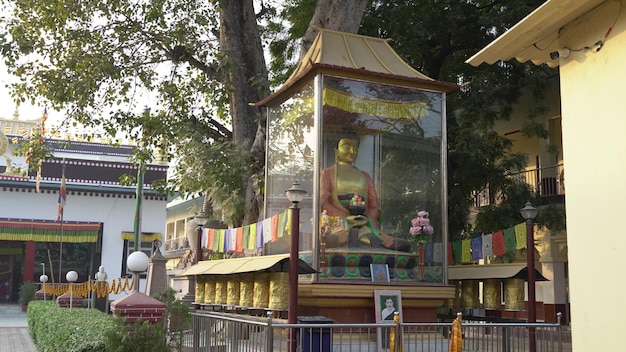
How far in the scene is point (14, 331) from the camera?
20719mm

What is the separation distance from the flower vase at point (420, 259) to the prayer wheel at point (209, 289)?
13.6 ft

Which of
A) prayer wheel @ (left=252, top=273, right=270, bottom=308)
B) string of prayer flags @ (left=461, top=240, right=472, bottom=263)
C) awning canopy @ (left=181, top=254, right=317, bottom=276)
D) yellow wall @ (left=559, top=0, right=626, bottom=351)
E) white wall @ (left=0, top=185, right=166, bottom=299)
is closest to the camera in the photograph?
yellow wall @ (left=559, top=0, right=626, bottom=351)

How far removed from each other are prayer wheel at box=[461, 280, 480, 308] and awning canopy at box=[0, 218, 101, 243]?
2214 centimetres

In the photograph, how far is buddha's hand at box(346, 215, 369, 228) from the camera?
12289 millimetres

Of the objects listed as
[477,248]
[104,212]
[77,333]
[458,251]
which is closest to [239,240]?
[458,251]

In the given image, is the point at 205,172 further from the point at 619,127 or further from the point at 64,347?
the point at 619,127

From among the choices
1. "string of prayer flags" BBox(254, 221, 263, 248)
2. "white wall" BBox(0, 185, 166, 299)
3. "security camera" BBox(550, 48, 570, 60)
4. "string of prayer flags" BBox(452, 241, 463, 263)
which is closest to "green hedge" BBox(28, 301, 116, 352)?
"string of prayer flags" BBox(254, 221, 263, 248)

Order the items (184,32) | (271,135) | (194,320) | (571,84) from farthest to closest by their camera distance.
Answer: (184,32), (271,135), (194,320), (571,84)

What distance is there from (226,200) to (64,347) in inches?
274

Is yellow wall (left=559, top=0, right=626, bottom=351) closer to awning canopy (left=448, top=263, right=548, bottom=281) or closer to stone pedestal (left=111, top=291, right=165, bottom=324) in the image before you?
stone pedestal (left=111, top=291, right=165, bottom=324)

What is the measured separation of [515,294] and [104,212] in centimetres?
2414

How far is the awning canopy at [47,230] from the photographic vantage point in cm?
3058

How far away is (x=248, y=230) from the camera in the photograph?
42.5 feet

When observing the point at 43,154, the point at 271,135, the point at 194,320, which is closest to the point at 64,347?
the point at 194,320
